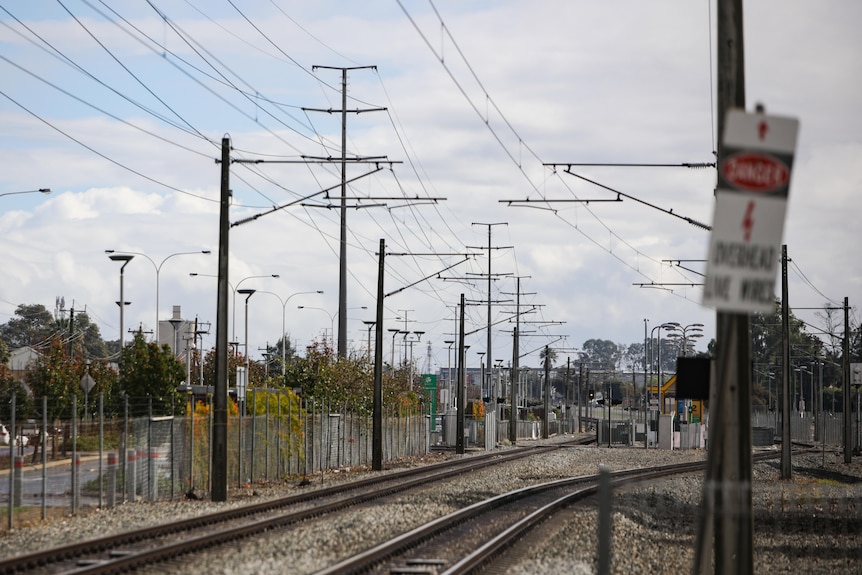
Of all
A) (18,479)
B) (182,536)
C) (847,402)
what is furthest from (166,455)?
(847,402)

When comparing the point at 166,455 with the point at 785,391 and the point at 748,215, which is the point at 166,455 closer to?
the point at 748,215

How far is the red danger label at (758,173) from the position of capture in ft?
29.9

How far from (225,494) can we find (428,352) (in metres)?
169

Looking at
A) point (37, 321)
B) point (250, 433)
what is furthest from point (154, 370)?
point (37, 321)

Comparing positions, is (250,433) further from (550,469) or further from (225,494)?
(550,469)

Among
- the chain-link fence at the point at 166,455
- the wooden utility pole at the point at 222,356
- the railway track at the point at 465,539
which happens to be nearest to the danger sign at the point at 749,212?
the railway track at the point at 465,539

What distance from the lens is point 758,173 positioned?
914 cm

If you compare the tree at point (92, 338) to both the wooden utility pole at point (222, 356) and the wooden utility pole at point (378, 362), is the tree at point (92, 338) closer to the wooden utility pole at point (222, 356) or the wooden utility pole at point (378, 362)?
the wooden utility pole at point (378, 362)

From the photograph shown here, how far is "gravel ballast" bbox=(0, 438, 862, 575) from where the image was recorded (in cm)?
1939

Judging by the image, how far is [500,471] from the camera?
1829 inches

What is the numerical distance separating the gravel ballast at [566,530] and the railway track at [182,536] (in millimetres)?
498

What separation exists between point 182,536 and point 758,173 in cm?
1505

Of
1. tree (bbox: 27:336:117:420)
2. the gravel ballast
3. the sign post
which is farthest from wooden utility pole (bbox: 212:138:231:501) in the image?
tree (bbox: 27:336:117:420)

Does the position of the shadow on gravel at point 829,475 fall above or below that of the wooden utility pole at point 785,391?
below
